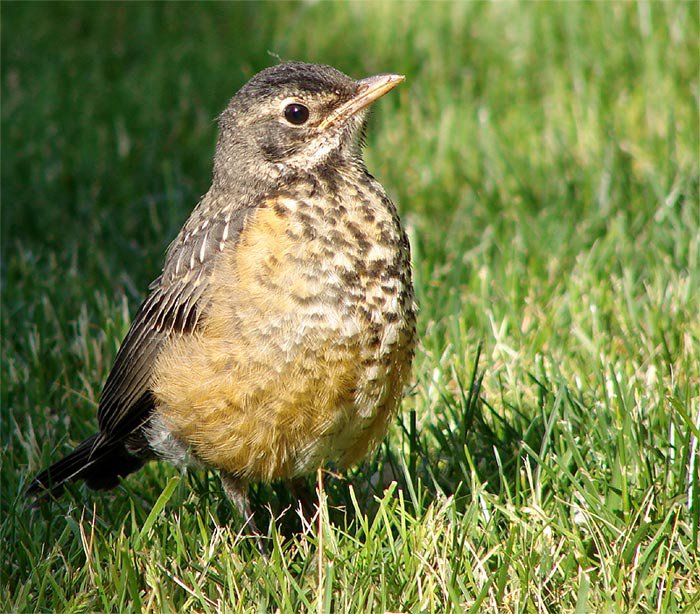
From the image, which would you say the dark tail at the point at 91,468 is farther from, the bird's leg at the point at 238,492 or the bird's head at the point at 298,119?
the bird's head at the point at 298,119

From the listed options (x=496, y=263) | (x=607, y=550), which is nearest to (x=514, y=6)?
(x=496, y=263)

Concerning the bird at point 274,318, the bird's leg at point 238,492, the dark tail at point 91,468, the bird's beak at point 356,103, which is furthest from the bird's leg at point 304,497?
the bird's beak at point 356,103

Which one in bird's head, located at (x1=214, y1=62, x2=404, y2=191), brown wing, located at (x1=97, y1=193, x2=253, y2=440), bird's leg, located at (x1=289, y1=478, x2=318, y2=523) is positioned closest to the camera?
brown wing, located at (x1=97, y1=193, x2=253, y2=440)

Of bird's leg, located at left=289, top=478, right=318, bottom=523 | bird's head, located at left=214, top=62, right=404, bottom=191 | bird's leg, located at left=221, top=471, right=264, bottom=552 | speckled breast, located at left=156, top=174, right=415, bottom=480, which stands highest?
bird's head, located at left=214, top=62, right=404, bottom=191

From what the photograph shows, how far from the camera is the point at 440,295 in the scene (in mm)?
5738

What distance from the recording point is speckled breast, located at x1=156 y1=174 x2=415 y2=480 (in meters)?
3.90

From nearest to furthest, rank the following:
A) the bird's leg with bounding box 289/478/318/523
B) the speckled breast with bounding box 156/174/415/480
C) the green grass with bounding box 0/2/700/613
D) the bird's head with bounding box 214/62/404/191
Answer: the green grass with bounding box 0/2/700/613 → the speckled breast with bounding box 156/174/415/480 → the bird's head with bounding box 214/62/404/191 → the bird's leg with bounding box 289/478/318/523

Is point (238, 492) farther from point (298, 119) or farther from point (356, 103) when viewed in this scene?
point (356, 103)

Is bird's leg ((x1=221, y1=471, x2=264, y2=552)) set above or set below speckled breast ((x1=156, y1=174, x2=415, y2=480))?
below

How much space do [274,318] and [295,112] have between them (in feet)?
2.89

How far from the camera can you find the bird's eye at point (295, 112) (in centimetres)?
433

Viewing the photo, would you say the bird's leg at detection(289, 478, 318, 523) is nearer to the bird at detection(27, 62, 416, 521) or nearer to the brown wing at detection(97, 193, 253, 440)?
the bird at detection(27, 62, 416, 521)

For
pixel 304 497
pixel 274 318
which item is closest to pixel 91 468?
pixel 304 497

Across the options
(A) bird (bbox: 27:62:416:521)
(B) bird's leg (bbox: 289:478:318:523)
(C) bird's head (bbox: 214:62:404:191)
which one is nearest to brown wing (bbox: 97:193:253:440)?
(A) bird (bbox: 27:62:416:521)
